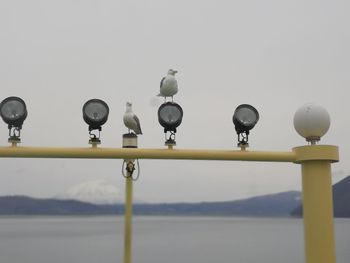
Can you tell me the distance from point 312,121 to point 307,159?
1.06 feet

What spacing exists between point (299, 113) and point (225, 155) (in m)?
0.71

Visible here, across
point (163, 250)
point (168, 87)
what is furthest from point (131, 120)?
point (163, 250)

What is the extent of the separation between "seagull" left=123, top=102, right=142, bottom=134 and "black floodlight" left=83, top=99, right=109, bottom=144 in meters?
0.68

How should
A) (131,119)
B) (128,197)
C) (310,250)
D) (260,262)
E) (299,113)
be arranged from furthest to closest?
(260,262), (131,119), (128,197), (299,113), (310,250)

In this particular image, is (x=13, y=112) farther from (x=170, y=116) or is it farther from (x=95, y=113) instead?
(x=170, y=116)

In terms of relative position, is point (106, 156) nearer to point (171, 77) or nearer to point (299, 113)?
point (171, 77)

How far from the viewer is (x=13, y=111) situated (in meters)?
3.64

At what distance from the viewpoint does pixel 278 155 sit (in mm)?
3631

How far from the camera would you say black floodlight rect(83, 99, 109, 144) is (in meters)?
3.70

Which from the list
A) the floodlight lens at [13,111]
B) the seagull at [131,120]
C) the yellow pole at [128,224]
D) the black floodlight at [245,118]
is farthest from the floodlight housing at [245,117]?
the floodlight lens at [13,111]

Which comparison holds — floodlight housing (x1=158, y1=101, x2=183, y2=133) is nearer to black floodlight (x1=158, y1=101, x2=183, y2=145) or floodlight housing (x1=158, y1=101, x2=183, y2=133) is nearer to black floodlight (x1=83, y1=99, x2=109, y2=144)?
black floodlight (x1=158, y1=101, x2=183, y2=145)

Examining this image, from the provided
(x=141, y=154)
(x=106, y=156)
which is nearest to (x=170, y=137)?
(x=141, y=154)

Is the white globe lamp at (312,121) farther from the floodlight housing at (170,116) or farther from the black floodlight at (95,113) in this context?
the black floodlight at (95,113)

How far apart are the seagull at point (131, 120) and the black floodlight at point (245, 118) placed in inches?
39.3
